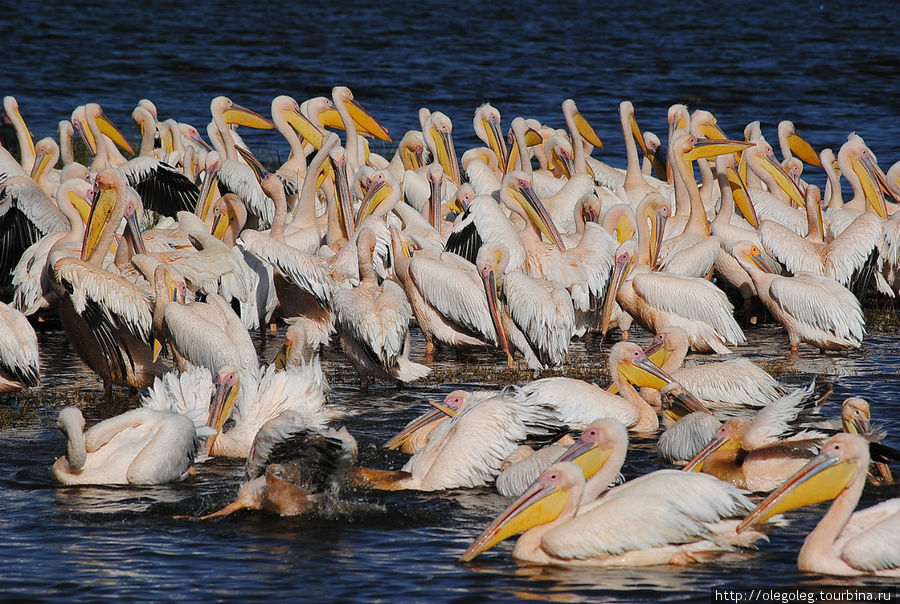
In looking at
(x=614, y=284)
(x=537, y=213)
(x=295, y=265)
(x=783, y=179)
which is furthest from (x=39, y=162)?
(x=783, y=179)

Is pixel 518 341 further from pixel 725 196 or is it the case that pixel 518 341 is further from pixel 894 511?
pixel 894 511

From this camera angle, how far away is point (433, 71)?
25.7m

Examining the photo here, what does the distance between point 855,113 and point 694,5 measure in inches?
967

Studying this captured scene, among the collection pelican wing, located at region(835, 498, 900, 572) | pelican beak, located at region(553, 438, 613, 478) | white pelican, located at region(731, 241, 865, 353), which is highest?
pelican beak, located at region(553, 438, 613, 478)

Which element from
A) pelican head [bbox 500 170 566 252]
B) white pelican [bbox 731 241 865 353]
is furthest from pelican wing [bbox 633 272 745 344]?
pelican head [bbox 500 170 566 252]

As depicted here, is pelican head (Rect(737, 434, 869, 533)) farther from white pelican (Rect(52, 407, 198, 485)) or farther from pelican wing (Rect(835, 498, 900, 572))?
white pelican (Rect(52, 407, 198, 485))

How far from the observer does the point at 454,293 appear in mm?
8273

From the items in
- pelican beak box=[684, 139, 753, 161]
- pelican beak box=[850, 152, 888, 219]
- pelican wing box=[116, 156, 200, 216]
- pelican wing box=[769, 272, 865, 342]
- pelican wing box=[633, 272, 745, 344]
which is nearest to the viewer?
pelican wing box=[769, 272, 865, 342]

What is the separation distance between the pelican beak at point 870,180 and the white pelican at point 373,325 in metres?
4.79

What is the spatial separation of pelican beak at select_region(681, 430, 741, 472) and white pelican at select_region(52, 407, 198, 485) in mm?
2141

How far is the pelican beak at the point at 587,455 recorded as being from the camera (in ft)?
16.2

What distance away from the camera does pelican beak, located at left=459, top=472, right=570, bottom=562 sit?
4.59 meters

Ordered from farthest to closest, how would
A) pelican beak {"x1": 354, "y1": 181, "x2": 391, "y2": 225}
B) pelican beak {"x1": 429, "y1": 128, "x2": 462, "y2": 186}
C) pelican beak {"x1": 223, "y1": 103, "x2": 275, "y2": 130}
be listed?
pelican beak {"x1": 429, "y1": 128, "x2": 462, "y2": 186}, pelican beak {"x1": 223, "y1": 103, "x2": 275, "y2": 130}, pelican beak {"x1": 354, "y1": 181, "x2": 391, "y2": 225}

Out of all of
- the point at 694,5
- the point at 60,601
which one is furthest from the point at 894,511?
the point at 694,5
